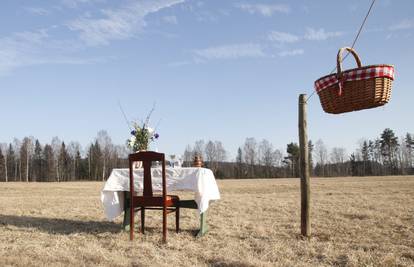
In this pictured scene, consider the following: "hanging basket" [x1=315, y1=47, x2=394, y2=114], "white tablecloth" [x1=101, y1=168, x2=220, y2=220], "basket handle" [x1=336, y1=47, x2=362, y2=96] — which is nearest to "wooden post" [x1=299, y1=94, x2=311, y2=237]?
"white tablecloth" [x1=101, y1=168, x2=220, y2=220]

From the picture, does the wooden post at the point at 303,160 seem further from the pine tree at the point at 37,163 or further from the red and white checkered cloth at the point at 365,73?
the pine tree at the point at 37,163

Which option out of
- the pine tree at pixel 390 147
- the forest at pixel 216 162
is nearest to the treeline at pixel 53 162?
the forest at pixel 216 162

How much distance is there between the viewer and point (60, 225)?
25.8 ft

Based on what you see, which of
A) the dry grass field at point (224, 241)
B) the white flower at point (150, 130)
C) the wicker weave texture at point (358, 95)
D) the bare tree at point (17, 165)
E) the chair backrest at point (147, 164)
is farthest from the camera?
the bare tree at point (17, 165)

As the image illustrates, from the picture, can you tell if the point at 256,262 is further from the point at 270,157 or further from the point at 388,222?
the point at 270,157

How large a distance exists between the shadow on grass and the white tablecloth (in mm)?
564

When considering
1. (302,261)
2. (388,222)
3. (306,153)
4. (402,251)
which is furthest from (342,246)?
(388,222)

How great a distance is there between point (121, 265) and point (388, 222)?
5489 millimetres

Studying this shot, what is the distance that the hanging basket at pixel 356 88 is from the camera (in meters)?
3.96

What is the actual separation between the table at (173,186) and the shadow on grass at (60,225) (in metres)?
0.52

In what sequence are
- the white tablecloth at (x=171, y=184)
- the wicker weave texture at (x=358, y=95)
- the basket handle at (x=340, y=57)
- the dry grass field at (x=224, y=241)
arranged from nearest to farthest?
the wicker weave texture at (x=358, y=95), the basket handle at (x=340, y=57), the dry grass field at (x=224, y=241), the white tablecloth at (x=171, y=184)

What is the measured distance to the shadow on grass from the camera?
721cm

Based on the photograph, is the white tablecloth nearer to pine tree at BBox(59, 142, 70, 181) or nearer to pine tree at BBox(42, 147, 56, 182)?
pine tree at BBox(42, 147, 56, 182)

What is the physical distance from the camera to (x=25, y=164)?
8244 cm
